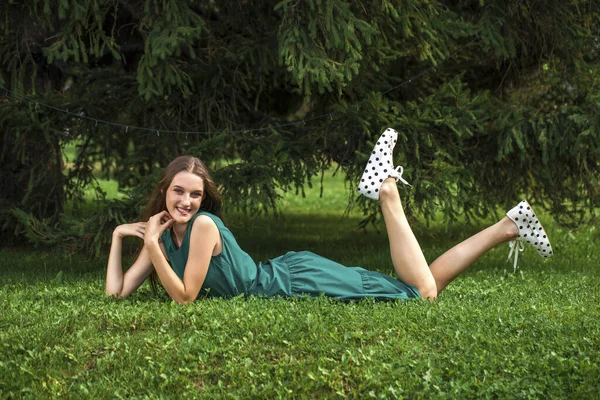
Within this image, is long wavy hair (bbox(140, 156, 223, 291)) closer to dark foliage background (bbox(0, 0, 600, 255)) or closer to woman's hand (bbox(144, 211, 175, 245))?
woman's hand (bbox(144, 211, 175, 245))

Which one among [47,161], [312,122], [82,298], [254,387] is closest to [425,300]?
[254,387]

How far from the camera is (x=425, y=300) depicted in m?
6.24

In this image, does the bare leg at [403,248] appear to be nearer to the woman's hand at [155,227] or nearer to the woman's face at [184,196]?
the woman's face at [184,196]

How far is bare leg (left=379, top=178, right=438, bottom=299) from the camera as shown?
20.3 ft

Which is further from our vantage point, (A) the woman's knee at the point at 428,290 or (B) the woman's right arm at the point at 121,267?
(A) the woman's knee at the point at 428,290

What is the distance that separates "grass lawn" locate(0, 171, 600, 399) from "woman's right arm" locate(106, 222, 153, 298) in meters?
0.12

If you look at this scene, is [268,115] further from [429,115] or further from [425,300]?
[425,300]

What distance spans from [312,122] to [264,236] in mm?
3491

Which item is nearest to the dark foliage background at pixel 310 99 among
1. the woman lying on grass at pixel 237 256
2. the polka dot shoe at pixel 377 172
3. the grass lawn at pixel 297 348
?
the polka dot shoe at pixel 377 172

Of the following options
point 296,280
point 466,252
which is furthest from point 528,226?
point 296,280

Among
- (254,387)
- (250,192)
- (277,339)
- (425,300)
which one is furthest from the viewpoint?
(250,192)

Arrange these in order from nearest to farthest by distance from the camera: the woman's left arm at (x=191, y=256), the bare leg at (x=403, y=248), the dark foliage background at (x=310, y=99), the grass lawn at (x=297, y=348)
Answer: the grass lawn at (x=297, y=348)
the woman's left arm at (x=191, y=256)
the bare leg at (x=403, y=248)
the dark foliage background at (x=310, y=99)

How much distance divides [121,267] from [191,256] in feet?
2.39

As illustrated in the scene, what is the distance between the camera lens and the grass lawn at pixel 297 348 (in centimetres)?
498
